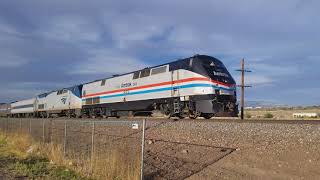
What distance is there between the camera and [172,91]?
82.0 ft

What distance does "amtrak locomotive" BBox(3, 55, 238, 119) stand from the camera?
22.8 metres

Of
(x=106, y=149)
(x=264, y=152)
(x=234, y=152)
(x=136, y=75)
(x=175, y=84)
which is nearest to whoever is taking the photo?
(x=264, y=152)

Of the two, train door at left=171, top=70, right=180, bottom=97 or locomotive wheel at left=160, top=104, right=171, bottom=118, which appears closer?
train door at left=171, top=70, right=180, bottom=97

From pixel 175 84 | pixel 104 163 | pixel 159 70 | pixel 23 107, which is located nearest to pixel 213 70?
pixel 175 84

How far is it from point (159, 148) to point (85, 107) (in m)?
28.6

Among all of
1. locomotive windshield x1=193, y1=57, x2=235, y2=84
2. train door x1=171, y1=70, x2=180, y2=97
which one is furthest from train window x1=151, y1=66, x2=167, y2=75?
locomotive windshield x1=193, y1=57, x2=235, y2=84

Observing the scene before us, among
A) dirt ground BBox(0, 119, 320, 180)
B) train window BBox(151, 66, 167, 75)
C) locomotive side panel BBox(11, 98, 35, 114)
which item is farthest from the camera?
locomotive side panel BBox(11, 98, 35, 114)

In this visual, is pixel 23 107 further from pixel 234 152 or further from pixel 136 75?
pixel 234 152

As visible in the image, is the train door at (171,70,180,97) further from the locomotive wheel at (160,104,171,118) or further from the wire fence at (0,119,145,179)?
the wire fence at (0,119,145,179)

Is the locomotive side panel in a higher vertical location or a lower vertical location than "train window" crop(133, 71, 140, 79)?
lower

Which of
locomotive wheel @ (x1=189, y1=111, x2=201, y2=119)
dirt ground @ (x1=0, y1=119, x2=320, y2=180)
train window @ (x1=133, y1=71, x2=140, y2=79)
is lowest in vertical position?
dirt ground @ (x1=0, y1=119, x2=320, y2=180)

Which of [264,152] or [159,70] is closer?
[264,152]

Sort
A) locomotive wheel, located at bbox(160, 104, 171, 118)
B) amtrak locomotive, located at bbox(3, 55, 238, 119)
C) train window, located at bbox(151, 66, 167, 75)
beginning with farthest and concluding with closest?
train window, located at bbox(151, 66, 167, 75) → locomotive wheel, located at bbox(160, 104, 171, 118) → amtrak locomotive, located at bbox(3, 55, 238, 119)

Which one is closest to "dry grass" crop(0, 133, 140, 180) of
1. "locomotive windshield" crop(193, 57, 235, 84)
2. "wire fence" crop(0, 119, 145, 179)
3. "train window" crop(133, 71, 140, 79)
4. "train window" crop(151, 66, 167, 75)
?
"wire fence" crop(0, 119, 145, 179)
